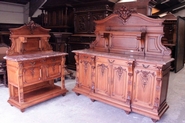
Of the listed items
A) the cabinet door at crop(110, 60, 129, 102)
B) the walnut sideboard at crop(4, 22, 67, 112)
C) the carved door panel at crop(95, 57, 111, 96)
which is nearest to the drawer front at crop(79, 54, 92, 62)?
the carved door panel at crop(95, 57, 111, 96)

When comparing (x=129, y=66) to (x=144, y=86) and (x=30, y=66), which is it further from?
(x=30, y=66)

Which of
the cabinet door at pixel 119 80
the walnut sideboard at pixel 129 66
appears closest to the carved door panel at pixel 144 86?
the walnut sideboard at pixel 129 66

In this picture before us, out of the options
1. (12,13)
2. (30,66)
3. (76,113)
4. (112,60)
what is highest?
(12,13)

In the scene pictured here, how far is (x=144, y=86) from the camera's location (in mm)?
2574

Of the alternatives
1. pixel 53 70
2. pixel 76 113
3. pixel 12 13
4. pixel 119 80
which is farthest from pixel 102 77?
pixel 12 13

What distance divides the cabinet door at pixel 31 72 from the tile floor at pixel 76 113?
47cm

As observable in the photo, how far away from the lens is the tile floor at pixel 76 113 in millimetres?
2525

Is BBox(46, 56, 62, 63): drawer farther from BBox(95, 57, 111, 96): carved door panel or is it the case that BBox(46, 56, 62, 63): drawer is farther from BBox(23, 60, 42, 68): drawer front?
BBox(95, 57, 111, 96): carved door panel

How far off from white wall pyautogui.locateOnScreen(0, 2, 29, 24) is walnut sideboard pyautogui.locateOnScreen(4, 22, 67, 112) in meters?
4.68

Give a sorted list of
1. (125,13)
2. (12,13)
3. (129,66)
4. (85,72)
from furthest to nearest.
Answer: (12,13)
(85,72)
(125,13)
(129,66)

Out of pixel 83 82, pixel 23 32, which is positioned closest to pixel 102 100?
pixel 83 82

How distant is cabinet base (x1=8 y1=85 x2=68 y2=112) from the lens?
2749mm

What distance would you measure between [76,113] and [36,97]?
81 centimetres

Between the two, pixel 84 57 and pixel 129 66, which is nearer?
pixel 129 66
